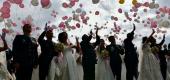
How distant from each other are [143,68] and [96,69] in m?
1.70

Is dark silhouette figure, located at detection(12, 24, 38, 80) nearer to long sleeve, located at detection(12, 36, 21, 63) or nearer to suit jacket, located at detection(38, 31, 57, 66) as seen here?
long sleeve, located at detection(12, 36, 21, 63)

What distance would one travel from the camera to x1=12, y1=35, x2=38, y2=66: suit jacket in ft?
42.3

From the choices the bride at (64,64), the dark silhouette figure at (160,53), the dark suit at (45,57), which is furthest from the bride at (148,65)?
the dark suit at (45,57)

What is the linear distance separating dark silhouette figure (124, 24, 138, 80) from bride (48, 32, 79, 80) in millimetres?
2909

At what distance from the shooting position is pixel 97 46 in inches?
681

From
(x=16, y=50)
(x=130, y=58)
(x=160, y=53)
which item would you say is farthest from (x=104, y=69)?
(x=16, y=50)

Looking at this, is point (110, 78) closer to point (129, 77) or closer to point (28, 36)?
point (129, 77)

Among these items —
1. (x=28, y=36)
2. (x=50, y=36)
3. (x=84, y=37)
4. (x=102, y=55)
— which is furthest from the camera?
(x=102, y=55)

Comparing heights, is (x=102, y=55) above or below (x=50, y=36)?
below

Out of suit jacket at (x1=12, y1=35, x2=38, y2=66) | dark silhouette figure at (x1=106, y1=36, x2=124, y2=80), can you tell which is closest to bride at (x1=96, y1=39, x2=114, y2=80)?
dark silhouette figure at (x1=106, y1=36, x2=124, y2=80)

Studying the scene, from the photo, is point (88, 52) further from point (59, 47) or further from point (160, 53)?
point (160, 53)

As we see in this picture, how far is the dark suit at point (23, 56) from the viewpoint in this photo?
507 inches

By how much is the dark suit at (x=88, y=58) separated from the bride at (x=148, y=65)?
4.92 feet

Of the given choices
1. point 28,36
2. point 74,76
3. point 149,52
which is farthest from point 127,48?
point 28,36
